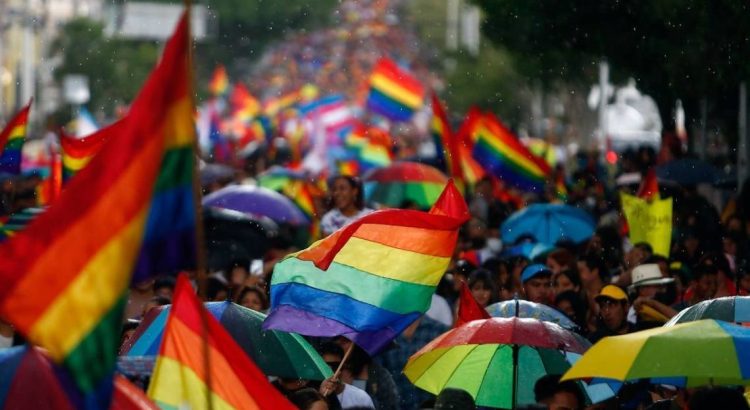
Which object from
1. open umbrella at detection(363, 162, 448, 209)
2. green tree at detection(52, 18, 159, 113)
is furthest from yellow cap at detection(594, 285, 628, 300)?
green tree at detection(52, 18, 159, 113)

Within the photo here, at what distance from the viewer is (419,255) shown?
29.5 feet

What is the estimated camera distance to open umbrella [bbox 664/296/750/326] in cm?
845

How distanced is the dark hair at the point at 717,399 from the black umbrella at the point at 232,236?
878cm

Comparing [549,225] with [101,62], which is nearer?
[549,225]

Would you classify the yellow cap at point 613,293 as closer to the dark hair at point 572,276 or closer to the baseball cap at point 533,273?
the baseball cap at point 533,273

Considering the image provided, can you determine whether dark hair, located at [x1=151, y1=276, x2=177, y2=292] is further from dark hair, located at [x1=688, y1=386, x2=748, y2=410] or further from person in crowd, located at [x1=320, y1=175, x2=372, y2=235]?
dark hair, located at [x1=688, y1=386, x2=748, y2=410]

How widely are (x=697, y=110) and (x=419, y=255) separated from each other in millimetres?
18948

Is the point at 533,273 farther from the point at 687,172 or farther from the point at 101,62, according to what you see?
the point at 101,62

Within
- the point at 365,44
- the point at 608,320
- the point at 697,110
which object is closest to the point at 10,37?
the point at 365,44

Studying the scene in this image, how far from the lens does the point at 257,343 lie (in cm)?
852

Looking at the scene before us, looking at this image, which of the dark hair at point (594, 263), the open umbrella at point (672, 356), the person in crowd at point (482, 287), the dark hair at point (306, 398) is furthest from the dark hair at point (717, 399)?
the dark hair at point (594, 263)

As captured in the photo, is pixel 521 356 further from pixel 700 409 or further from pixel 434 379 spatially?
pixel 700 409

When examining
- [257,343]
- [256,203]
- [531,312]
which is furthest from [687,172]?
[257,343]

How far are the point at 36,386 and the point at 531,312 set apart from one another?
3.51 meters
